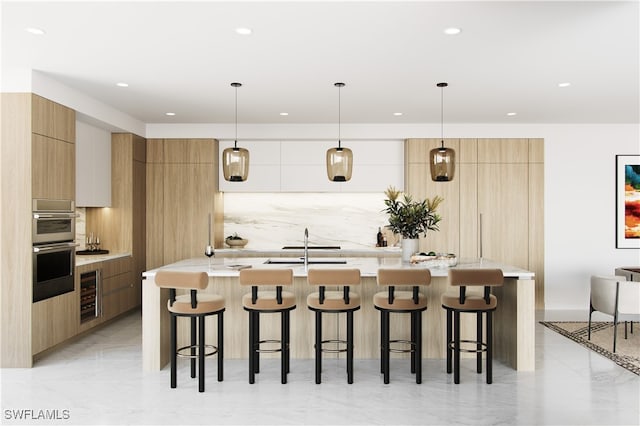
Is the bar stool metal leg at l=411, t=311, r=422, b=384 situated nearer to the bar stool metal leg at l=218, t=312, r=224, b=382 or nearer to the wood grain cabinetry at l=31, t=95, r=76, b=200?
the bar stool metal leg at l=218, t=312, r=224, b=382

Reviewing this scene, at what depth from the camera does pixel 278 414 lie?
316cm

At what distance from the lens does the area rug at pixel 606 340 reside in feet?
14.3

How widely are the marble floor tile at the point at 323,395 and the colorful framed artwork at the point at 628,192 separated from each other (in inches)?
127

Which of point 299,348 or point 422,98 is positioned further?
point 422,98

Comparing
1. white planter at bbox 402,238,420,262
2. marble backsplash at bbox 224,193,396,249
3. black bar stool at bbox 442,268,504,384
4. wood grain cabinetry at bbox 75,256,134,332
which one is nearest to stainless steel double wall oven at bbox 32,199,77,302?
wood grain cabinetry at bbox 75,256,134,332

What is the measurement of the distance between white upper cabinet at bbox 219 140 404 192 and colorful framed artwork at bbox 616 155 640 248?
10.4ft

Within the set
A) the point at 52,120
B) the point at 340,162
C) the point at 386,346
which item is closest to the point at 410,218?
the point at 340,162

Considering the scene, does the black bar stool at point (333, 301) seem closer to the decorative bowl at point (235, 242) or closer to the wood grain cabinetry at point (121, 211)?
the decorative bowl at point (235, 242)

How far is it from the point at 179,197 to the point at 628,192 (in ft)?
21.4

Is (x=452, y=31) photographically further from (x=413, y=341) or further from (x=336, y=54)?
(x=413, y=341)

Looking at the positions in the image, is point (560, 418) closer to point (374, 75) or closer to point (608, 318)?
point (374, 75)

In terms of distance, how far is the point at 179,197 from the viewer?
22.1ft

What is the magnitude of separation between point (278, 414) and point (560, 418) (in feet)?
6.15

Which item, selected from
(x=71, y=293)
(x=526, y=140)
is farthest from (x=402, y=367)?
(x=526, y=140)
